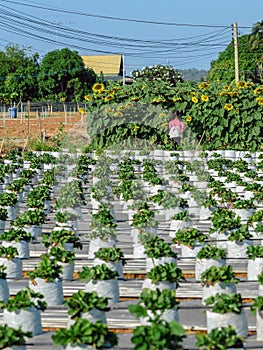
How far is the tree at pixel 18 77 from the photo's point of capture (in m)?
53.0

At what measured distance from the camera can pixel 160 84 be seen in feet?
51.5

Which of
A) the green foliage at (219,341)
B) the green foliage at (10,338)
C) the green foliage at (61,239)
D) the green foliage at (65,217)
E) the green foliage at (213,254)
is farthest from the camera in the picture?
the green foliage at (65,217)

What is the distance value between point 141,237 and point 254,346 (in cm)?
231

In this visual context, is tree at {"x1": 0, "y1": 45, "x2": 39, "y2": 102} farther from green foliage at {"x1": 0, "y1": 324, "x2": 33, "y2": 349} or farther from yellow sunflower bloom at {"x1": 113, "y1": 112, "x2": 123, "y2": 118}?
green foliage at {"x1": 0, "y1": 324, "x2": 33, "y2": 349}

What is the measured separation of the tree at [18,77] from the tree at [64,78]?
0.71 metres

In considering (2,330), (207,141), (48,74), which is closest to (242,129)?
(207,141)

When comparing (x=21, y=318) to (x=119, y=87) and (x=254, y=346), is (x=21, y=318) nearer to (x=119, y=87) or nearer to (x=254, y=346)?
(x=254, y=346)

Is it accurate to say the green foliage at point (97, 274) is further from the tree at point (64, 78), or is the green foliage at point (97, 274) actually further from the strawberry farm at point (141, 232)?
the tree at point (64, 78)

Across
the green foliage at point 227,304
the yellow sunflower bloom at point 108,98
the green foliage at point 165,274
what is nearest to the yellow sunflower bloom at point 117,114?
the yellow sunflower bloom at point 108,98

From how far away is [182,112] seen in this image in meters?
15.1

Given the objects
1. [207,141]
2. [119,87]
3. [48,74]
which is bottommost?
[207,141]

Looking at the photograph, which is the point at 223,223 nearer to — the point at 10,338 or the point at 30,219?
the point at 30,219

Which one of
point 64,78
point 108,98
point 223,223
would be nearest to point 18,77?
point 64,78

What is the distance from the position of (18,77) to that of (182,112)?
4055 centimetres
